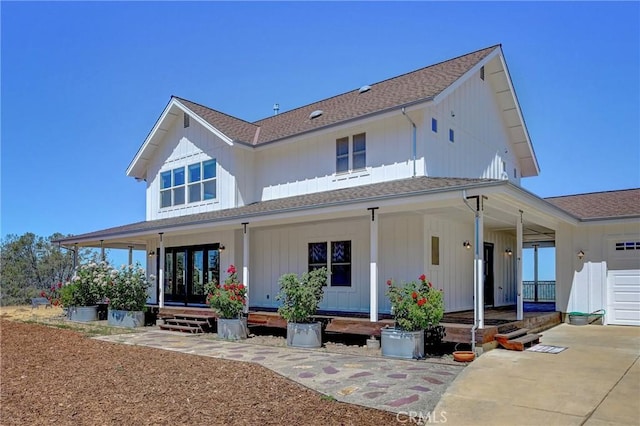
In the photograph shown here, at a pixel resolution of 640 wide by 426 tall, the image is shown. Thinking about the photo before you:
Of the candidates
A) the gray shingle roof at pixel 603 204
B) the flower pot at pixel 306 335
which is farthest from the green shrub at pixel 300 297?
the gray shingle roof at pixel 603 204

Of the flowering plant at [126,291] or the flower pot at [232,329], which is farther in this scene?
the flowering plant at [126,291]

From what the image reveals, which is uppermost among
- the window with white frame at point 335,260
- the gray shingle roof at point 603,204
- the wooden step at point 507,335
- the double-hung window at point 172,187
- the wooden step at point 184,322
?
the double-hung window at point 172,187

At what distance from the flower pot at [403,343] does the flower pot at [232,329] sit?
4.09 metres

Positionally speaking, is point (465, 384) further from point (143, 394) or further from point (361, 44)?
point (361, 44)

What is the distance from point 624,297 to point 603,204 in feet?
9.52

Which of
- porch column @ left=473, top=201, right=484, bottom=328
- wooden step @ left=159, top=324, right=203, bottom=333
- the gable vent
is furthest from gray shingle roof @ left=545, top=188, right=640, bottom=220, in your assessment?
wooden step @ left=159, top=324, right=203, bottom=333

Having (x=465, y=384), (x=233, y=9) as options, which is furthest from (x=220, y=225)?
(x=465, y=384)

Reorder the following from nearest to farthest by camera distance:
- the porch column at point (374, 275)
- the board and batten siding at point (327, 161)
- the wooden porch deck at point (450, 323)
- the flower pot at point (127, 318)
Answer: the wooden porch deck at point (450, 323) < the porch column at point (374, 275) < the board and batten siding at point (327, 161) < the flower pot at point (127, 318)

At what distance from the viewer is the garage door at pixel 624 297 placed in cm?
1331

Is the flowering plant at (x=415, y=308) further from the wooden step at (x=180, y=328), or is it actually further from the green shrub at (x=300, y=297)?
the wooden step at (x=180, y=328)

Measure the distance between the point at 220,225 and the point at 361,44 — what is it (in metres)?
6.81

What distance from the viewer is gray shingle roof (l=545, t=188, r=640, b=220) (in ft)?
43.7

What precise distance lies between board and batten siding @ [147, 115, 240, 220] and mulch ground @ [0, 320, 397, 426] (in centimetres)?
735

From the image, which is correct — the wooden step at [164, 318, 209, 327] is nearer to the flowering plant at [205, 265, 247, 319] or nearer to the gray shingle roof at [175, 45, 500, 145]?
the flowering plant at [205, 265, 247, 319]
